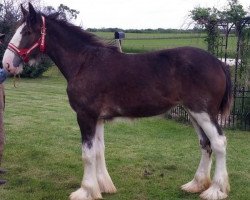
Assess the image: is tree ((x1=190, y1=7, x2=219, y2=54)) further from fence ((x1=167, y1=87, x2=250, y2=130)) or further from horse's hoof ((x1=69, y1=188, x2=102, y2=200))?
horse's hoof ((x1=69, y1=188, x2=102, y2=200))

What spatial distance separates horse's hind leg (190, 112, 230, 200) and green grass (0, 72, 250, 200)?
0.29 m

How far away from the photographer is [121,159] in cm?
708

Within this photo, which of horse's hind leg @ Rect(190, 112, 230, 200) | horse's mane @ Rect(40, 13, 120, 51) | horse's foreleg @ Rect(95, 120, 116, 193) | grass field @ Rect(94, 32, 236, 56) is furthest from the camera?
grass field @ Rect(94, 32, 236, 56)

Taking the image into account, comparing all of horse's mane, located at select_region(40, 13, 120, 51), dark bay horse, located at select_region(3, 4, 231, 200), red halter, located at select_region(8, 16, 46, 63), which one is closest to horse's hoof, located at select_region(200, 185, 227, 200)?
dark bay horse, located at select_region(3, 4, 231, 200)

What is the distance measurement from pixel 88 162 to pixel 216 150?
5.33ft

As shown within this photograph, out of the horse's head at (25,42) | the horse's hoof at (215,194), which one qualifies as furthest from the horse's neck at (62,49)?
the horse's hoof at (215,194)

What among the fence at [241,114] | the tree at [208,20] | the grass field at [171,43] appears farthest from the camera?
the grass field at [171,43]

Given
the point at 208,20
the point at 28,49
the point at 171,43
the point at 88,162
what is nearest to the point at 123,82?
the point at 88,162

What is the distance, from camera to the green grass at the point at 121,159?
563cm

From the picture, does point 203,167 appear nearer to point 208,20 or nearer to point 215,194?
point 215,194

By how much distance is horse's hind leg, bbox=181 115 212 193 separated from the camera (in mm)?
5434

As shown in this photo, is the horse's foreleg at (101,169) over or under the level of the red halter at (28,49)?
under

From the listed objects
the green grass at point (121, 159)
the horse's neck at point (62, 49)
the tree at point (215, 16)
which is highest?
the tree at point (215, 16)

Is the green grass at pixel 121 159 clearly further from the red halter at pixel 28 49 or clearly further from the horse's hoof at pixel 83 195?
the red halter at pixel 28 49
